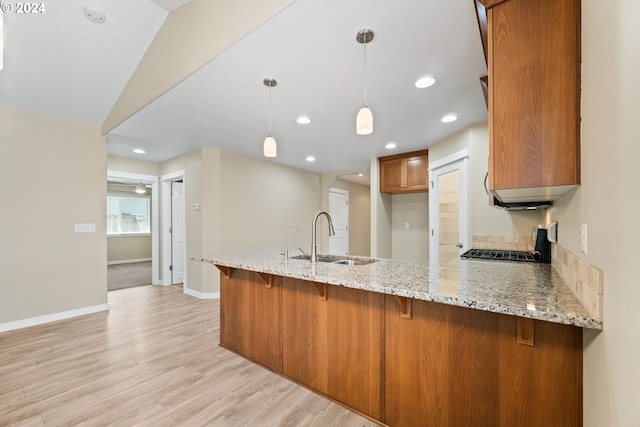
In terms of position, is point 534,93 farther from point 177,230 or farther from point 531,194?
point 177,230

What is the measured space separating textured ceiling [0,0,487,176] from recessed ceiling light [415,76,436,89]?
0.06 metres

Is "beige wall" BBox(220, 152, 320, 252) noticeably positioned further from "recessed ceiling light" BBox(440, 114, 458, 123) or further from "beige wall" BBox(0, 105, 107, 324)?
"recessed ceiling light" BBox(440, 114, 458, 123)

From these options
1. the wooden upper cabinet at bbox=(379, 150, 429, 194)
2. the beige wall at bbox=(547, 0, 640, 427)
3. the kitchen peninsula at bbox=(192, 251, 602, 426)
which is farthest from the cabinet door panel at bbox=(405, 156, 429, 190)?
the beige wall at bbox=(547, 0, 640, 427)

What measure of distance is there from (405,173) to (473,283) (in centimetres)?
344

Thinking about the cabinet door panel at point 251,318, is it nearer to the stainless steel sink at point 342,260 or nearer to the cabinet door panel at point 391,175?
the stainless steel sink at point 342,260

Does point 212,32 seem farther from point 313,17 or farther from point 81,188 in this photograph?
point 81,188

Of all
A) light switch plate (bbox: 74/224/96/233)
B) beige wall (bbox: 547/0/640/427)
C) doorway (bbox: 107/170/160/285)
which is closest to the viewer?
beige wall (bbox: 547/0/640/427)

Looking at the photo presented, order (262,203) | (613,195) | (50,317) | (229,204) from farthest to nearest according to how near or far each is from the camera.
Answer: (262,203)
(229,204)
(50,317)
(613,195)

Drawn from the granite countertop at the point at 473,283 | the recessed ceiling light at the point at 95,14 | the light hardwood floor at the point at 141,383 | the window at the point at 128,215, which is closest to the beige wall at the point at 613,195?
the granite countertop at the point at 473,283

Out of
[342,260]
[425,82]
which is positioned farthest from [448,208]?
[342,260]

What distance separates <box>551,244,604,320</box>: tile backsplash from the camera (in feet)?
2.77

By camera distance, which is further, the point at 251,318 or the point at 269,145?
the point at 251,318

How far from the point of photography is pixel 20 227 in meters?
3.12

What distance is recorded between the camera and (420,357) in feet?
4.83
